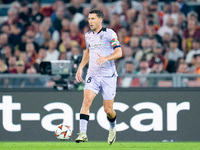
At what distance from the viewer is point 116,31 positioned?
1458cm

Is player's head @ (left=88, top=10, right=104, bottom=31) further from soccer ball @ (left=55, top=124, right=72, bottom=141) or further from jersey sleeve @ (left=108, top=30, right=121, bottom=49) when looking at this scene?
soccer ball @ (left=55, top=124, right=72, bottom=141)

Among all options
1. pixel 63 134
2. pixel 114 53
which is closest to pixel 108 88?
pixel 114 53

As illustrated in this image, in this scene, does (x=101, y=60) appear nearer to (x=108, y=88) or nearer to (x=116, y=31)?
(x=108, y=88)

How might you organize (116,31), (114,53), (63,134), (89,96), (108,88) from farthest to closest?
(116,31) < (63,134) < (108,88) < (89,96) < (114,53)

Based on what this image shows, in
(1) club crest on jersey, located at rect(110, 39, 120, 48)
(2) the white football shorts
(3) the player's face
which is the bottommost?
(2) the white football shorts

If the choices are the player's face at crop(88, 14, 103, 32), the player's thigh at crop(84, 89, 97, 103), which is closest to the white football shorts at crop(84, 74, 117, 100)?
the player's thigh at crop(84, 89, 97, 103)

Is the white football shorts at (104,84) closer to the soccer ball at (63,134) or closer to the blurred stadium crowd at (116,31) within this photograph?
the soccer ball at (63,134)

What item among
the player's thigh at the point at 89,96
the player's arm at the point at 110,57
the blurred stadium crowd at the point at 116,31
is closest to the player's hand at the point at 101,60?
the player's arm at the point at 110,57
